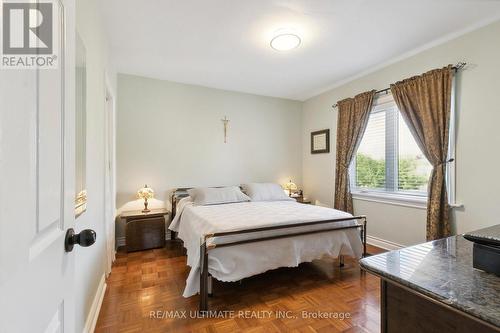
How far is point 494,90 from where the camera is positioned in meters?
2.25

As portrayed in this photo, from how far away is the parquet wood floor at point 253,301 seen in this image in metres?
1.74

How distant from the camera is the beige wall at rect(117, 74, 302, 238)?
11.7 ft

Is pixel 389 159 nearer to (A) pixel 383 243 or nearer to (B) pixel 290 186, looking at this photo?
(A) pixel 383 243

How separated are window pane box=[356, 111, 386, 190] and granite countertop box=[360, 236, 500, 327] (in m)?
2.66

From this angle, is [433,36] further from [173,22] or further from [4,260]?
[4,260]

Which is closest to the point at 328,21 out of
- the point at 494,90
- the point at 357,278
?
the point at 494,90

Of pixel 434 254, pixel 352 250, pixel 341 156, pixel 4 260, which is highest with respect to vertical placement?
pixel 341 156

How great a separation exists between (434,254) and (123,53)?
3.49m

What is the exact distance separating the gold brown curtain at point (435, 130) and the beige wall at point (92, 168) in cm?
323

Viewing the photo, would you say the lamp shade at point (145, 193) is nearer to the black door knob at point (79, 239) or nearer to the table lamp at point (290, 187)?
the table lamp at point (290, 187)

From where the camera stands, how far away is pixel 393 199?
316cm

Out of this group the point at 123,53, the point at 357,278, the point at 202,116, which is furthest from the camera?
the point at 202,116

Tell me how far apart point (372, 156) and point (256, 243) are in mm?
2446

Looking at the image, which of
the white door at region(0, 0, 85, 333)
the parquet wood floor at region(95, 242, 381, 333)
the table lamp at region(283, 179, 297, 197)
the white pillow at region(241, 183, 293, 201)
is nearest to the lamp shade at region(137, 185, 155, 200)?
the parquet wood floor at region(95, 242, 381, 333)
